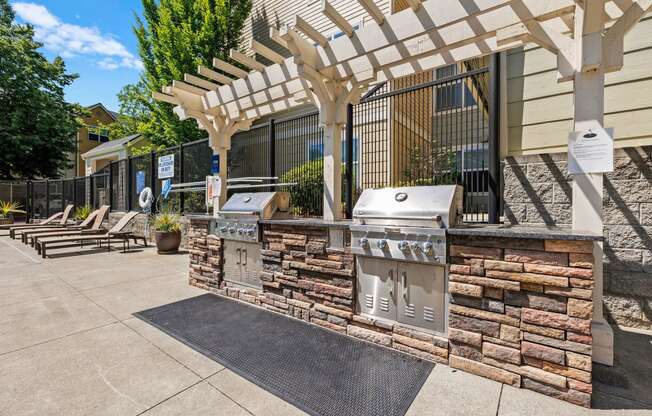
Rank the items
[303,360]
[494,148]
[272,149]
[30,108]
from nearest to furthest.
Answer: [303,360] → [494,148] → [272,149] → [30,108]

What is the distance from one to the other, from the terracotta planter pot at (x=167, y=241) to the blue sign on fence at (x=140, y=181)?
3.53 metres

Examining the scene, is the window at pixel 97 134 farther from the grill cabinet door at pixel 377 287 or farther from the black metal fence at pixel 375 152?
the grill cabinet door at pixel 377 287

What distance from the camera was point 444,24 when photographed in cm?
259

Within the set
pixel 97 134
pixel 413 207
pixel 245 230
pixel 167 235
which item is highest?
pixel 97 134

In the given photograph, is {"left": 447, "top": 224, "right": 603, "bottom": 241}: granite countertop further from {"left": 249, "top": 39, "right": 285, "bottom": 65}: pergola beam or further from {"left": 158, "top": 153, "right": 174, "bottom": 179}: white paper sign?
{"left": 158, "top": 153, "right": 174, "bottom": 179}: white paper sign

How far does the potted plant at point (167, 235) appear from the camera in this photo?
7070mm

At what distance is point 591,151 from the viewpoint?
2.10 meters

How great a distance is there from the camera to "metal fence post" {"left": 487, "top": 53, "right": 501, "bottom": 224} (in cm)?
363

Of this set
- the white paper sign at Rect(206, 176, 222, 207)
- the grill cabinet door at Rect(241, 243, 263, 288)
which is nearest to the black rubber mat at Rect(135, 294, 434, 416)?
the grill cabinet door at Rect(241, 243, 263, 288)

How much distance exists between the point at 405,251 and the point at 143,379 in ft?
7.02

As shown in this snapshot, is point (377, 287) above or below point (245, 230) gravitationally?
below

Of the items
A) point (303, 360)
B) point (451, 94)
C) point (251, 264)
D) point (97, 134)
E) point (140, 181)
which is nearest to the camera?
point (303, 360)

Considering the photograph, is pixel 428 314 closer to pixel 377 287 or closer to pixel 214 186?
pixel 377 287

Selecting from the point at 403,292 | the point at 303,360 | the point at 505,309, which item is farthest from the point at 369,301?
the point at 505,309
